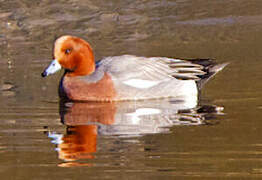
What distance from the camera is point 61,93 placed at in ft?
29.4

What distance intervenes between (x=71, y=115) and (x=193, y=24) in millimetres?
5886

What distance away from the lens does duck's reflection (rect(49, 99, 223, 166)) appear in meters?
6.63

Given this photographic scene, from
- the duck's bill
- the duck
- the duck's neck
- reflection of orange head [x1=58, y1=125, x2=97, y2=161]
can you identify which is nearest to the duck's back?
the duck

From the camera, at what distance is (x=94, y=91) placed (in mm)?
8758

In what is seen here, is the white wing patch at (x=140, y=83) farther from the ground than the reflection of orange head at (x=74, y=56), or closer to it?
closer to it

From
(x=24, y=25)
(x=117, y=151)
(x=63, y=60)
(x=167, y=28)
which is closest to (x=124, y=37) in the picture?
(x=167, y=28)

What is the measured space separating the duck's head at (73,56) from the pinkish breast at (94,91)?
244 millimetres

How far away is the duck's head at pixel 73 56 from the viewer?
8844mm

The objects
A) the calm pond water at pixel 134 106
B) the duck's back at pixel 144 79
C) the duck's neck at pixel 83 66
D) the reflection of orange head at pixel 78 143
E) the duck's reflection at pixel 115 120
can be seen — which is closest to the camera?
the calm pond water at pixel 134 106

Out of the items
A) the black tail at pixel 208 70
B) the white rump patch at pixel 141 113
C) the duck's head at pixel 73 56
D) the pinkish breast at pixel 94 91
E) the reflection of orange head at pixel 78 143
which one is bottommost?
the reflection of orange head at pixel 78 143

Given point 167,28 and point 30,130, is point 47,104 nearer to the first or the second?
point 30,130

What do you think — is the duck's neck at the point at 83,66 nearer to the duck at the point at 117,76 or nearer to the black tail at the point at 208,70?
the duck at the point at 117,76

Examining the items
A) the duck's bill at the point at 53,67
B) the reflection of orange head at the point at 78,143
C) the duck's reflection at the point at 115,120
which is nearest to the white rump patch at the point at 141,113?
the duck's reflection at the point at 115,120

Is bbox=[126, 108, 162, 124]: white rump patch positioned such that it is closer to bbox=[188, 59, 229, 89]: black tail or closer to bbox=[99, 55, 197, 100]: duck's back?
bbox=[99, 55, 197, 100]: duck's back
